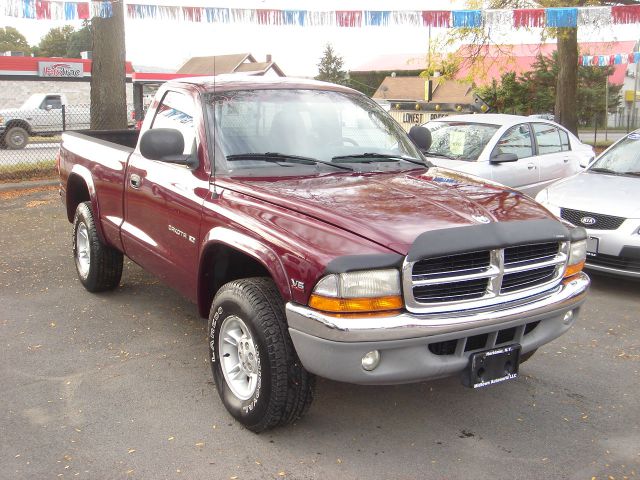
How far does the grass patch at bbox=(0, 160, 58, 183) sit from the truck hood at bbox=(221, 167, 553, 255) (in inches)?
406

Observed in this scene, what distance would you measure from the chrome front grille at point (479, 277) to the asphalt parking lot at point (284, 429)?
80cm

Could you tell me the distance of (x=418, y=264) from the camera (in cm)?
314

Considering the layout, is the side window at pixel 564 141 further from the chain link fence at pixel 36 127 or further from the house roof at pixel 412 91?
the house roof at pixel 412 91

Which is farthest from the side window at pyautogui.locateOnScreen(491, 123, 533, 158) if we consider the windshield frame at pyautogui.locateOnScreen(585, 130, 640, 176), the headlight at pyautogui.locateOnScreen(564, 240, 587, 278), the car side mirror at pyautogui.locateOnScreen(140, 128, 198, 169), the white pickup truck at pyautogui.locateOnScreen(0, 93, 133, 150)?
the white pickup truck at pyautogui.locateOnScreen(0, 93, 133, 150)

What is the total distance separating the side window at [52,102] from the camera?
23278mm

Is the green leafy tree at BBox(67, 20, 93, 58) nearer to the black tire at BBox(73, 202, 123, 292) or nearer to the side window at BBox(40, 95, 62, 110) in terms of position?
the side window at BBox(40, 95, 62, 110)

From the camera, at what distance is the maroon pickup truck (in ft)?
10.2

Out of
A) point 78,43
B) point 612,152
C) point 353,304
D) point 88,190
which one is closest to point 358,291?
point 353,304

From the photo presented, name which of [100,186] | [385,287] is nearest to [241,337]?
[385,287]

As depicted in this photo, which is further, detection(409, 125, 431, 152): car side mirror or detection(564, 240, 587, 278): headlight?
detection(409, 125, 431, 152): car side mirror

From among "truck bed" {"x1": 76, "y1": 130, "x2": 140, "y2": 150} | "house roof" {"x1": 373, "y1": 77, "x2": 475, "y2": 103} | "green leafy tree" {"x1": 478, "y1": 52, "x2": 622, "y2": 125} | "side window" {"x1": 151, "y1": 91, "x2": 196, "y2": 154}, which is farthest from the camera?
"house roof" {"x1": 373, "y1": 77, "x2": 475, "y2": 103}

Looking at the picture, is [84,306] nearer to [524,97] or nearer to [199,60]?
[524,97]

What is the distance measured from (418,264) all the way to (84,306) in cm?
362

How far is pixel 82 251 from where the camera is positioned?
20.4 feet
